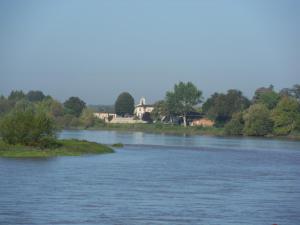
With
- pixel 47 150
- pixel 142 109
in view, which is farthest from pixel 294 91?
pixel 47 150

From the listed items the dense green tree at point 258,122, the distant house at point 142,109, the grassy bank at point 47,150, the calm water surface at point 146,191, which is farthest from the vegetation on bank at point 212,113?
the calm water surface at point 146,191

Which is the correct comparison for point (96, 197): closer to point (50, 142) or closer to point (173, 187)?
point (173, 187)

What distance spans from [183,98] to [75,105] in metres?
38.9

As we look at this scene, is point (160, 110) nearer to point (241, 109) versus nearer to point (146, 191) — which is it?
point (241, 109)

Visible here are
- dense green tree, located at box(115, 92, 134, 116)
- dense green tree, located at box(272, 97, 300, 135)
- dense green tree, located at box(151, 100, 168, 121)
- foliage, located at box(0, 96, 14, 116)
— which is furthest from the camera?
dense green tree, located at box(115, 92, 134, 116)

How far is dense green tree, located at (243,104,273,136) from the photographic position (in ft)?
389

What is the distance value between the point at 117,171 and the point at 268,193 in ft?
41.4

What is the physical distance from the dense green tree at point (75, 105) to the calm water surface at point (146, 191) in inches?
4669

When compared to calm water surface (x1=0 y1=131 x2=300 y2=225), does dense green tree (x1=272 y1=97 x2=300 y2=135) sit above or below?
above

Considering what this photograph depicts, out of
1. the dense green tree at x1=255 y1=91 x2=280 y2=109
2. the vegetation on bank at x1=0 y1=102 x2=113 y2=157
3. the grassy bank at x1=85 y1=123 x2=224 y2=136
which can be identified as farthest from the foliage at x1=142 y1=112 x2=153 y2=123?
the vegetation on bank at x1=0 y1=102 x2=113 y2=157

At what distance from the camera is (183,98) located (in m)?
150

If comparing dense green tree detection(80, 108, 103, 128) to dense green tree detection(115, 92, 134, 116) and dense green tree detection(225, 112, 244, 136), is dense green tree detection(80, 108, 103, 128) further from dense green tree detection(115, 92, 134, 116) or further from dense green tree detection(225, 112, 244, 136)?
dense green tree detection(225, 112, 244, 136)

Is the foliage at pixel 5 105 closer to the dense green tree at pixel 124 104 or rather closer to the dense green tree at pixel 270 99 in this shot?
the dense green tree at pixel 124 104

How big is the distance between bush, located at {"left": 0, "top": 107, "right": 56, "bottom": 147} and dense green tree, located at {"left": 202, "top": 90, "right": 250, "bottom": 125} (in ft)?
252
